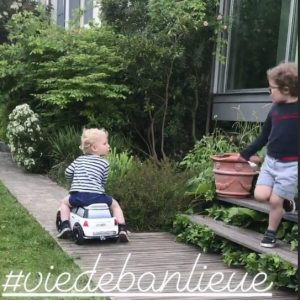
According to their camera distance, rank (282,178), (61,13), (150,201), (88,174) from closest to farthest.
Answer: (282,178) < (88,174) < (150,201) < (61,13)

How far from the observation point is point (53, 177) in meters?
8.96

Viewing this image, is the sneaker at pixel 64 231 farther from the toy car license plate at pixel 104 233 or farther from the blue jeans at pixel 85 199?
the toy car license plate at pixel 104 233

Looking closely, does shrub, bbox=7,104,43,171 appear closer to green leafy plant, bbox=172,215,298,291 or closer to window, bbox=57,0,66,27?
green leafy plant, bbox=172,215,298,291

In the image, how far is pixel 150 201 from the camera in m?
5.37

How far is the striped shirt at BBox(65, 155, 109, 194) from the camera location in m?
4.88

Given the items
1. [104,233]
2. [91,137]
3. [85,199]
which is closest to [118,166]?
[91,137]

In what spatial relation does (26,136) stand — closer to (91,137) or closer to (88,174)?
(91,137)

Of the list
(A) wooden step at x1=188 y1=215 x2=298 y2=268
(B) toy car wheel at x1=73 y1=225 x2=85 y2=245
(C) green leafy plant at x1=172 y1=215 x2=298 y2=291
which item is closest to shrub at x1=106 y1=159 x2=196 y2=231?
(C) green leafy plant at x1=172 y1=215 x2=298 y2=291

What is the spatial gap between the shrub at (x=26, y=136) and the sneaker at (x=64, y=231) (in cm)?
493

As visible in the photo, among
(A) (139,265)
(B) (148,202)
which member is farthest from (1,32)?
(A) (139,265)

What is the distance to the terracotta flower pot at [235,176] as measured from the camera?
16.5ft

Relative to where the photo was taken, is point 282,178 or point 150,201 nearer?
point 282,178

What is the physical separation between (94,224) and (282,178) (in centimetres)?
167

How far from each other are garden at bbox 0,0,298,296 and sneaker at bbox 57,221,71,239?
217 centimetres
